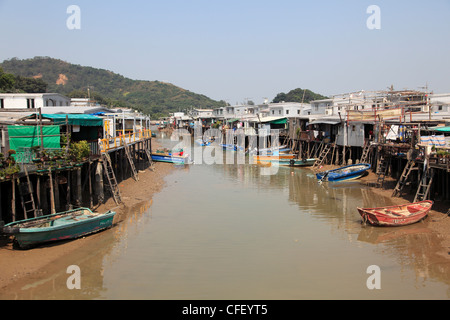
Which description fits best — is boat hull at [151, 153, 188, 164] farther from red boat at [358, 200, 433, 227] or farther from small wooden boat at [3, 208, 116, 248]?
red boat at [358, 200, 433, 227]

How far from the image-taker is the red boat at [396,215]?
685 inches

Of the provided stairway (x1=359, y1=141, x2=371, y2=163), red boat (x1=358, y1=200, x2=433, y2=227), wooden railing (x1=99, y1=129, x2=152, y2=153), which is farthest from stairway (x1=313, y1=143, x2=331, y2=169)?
red boat (x1=358, y1=200, x2=433, y2=227)

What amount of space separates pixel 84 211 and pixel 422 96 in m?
34.8

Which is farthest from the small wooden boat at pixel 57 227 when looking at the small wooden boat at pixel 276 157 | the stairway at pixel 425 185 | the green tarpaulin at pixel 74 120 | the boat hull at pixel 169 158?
the small wooden boat at pixel 276 157

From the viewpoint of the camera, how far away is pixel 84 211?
55.6ft

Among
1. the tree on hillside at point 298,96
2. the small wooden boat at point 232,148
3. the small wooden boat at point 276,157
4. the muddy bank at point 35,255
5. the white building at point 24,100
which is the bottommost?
the muddy bank at point 35,255

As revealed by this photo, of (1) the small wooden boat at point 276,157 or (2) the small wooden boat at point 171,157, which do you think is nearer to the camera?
(2) the small wooden boat at point 171,157

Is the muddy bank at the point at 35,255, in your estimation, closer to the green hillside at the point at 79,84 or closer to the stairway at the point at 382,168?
the stairway at the point at 382,168

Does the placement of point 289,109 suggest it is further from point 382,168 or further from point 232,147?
point 382,168

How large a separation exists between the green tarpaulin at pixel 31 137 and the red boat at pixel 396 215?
14673 millimetres

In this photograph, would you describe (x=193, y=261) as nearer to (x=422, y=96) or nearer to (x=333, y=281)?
(x=333, y=281)

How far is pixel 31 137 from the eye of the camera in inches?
691
